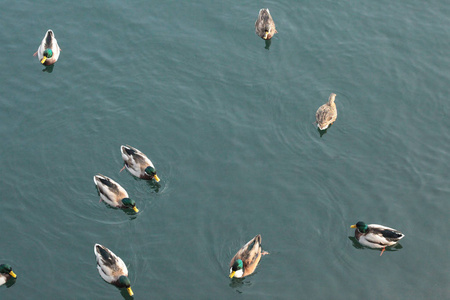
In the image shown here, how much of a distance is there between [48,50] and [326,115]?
477 inches

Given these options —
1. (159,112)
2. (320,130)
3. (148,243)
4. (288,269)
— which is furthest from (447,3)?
(148,243)

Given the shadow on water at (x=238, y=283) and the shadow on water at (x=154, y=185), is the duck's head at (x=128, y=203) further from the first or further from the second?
the shadow on water at (x=238, y=283)

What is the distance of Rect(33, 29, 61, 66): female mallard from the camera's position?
28672 mm

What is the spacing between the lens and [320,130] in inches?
1041

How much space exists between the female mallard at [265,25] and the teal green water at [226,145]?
538 millimetres

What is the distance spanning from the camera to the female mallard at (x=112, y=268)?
2127 cm

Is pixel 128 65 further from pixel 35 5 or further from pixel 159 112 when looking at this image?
pixel 35 5

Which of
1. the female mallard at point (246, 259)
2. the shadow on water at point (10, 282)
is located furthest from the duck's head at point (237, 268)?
the shadow on water at point (10, 282)

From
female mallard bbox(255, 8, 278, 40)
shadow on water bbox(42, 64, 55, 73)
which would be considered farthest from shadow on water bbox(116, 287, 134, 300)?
female mallard bbox(255, 8, 278, 40)

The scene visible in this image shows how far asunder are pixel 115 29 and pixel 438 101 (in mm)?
14704

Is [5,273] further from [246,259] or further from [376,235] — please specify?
[376,235]

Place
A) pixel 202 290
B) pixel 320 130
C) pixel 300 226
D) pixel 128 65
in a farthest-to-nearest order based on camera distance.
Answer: pixel 128 65, pixel 320 130, pixel 300 226, pixel 202 290

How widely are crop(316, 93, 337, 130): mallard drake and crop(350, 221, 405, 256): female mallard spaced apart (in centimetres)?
478

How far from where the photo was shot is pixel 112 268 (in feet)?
69.9
